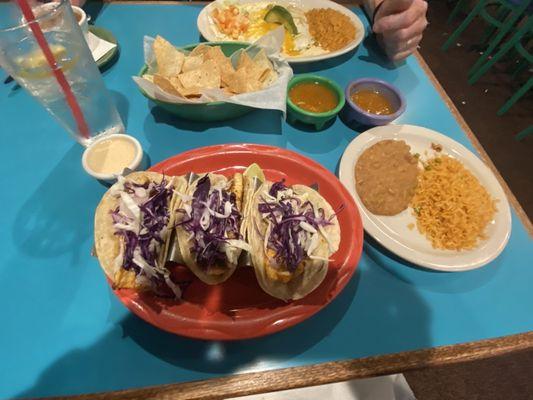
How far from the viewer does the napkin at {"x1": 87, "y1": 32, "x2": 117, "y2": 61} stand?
1.85 m

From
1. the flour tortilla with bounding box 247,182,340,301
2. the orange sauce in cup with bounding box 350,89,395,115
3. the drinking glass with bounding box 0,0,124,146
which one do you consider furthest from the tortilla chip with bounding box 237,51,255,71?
the flour tortilla with bounding box 247,182,340,301

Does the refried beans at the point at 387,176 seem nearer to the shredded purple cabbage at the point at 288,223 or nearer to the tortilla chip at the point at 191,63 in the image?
the shredded purple cabbage at the point at 288,223

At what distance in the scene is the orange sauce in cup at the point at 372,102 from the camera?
66.7 inches

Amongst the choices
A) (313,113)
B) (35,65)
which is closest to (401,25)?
(313,113)

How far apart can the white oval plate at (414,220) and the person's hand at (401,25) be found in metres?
0.66

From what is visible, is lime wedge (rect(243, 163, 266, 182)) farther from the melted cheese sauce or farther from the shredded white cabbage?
the melted cheese sauce

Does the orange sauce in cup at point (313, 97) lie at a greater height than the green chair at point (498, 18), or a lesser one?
greater

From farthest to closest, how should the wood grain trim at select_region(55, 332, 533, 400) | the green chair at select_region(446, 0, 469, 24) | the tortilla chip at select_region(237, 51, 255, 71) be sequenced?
1. the green chair at select_region(446, 0, 469, 24)
2. the tortilla chip at select_region(237, 51, 255, 71)
3. the wood grain trim at select_region(55, 332, 533, 400)

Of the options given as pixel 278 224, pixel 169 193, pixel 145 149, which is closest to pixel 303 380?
pixel 278 224

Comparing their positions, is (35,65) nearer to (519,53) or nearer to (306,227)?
(306,227)

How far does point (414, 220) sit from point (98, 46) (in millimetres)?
1901

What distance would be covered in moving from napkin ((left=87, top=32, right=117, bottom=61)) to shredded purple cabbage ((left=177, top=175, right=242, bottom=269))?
126 centimetres

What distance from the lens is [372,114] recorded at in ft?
5.35

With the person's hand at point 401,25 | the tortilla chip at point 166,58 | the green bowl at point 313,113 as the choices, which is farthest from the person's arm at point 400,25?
the tortilla chip at point 166,58
